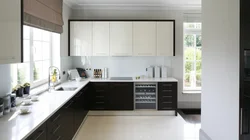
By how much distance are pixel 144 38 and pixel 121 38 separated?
0.56 meters

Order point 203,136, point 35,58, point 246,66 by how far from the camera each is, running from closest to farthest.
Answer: point 246,66 < point 203,136 < point 35,58

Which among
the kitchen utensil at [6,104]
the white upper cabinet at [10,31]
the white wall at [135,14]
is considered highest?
the white wall at [135,14]

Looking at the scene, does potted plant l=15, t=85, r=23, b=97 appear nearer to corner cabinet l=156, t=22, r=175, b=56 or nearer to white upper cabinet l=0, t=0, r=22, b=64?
white upper cabinet l=0, t=0, r=22, b=64

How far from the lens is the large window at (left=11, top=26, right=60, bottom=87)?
343 centimetres

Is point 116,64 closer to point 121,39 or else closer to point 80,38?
point 121,39

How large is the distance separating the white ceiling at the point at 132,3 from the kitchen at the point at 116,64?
2 centimetres

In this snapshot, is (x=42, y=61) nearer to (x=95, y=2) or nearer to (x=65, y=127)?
(x=65, y=127)

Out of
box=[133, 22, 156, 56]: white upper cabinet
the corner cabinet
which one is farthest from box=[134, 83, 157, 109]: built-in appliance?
the corner cabinet

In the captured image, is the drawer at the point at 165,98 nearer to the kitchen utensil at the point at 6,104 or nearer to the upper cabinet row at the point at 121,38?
the upper cabinet row at the point at 121,38

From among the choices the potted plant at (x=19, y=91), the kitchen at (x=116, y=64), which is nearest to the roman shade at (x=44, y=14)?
the kitchen at (x=116, y=64)

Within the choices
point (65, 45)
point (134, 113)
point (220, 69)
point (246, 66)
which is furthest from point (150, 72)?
point (246, 66)

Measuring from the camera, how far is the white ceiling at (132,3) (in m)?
5.37

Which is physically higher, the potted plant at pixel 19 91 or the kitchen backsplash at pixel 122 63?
the kitchen backsplash at pixel 122 63

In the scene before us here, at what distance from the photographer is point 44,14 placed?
3.54 meters
